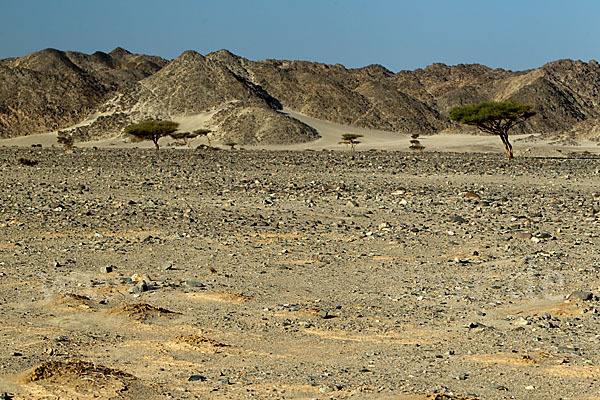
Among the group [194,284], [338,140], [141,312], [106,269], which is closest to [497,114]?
[106,269]

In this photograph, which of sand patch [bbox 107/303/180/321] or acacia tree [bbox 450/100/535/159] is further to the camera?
acacia tree [bbox 450/100/535/159]

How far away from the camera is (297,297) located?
32.7 feet

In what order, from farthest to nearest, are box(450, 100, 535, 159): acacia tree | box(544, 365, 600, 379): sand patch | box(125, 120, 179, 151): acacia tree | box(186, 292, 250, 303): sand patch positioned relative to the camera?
A: 1. box(125, 120, 179, 151): acacia tree
2. box(450, 100, 535, 159): acacia tree
3. box(186, 292, 250, 303): sand patch
4. box(544, 365, 600, 379): sand patch

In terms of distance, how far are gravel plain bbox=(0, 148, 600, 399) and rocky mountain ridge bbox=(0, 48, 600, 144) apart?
7479 cm

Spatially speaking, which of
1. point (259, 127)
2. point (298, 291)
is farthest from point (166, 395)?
point (259, 127)

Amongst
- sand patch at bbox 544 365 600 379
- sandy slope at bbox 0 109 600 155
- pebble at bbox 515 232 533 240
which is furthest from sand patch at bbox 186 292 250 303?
sandy slope at bbox 0 109 600 155

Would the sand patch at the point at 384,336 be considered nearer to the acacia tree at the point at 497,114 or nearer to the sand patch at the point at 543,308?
the sand patch at the point at 543,308

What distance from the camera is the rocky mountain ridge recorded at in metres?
106

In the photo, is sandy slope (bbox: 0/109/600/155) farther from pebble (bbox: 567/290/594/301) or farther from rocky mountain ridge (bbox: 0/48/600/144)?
pebble (bbox: 567/290/594/301)

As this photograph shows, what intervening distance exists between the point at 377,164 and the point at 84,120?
8616cm

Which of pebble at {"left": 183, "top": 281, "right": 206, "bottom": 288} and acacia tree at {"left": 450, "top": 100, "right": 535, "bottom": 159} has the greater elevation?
acacia tree at {"left": 450, "top": 100, "right": 535, "bottom": 159}

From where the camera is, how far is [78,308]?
9.10 meters

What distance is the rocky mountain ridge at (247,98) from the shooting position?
106 meters

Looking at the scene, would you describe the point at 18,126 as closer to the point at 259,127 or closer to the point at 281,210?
the point at 259,127
